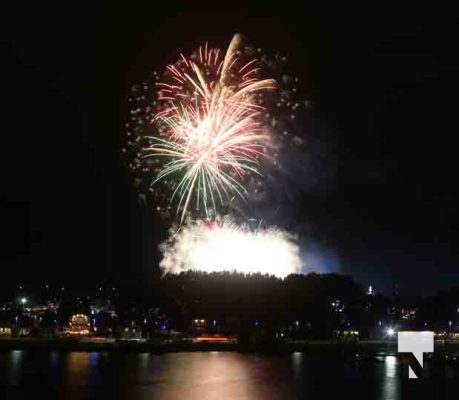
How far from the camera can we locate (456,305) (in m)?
137

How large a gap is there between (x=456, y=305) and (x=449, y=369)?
7741 centimetres

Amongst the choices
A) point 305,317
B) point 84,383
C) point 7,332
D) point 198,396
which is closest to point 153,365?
point 84,383

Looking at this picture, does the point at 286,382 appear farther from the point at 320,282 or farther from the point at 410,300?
the point at 410,300

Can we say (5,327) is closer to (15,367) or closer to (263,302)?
(263,302)

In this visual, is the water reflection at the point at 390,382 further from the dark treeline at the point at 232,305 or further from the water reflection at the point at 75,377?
the dark treeline at the point at 232,305

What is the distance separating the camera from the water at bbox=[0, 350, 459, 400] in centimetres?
4447

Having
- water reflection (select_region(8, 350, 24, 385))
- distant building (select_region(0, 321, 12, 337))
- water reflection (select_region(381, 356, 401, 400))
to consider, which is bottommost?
water reflection (select_region(381, 356, 401, 400))

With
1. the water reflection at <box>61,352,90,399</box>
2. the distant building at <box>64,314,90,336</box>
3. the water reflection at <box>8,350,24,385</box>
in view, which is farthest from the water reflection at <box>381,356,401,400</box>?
the distant building at <box>64,314,90,336</box>

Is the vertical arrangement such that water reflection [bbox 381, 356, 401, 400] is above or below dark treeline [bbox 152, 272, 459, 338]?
below
